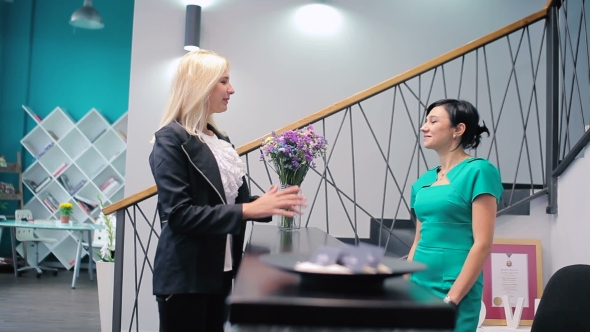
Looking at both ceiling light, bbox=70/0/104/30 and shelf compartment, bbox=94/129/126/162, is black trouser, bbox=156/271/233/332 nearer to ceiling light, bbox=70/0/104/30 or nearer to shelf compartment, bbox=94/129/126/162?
ceiling light, bbox=70/0/104/30

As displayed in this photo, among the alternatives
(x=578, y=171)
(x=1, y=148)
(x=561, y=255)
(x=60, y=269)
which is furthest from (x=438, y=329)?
(x=1, y=148)

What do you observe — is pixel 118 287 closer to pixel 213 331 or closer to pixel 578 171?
pixel 213 331

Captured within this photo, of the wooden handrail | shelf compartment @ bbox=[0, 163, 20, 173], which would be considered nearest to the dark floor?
shelf compartment @ bbox=[0, 163, 20, 173]

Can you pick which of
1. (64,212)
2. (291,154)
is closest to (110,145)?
(64,212)

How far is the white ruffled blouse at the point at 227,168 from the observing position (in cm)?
169

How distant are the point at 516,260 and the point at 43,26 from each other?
6843mm

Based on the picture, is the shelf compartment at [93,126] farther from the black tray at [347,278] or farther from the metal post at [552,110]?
the black tray at [347,278]

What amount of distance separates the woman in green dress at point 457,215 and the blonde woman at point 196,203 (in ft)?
1.81

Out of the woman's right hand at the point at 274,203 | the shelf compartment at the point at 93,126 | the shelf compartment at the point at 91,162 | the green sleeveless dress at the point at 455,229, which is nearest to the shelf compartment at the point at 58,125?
the shelf compartment at the point at 93,126

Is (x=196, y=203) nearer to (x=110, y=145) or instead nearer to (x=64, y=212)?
(x=64, y=212)

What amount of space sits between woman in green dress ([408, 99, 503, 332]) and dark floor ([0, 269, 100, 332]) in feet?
10.8

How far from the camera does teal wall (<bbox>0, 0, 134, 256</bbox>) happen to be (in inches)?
299

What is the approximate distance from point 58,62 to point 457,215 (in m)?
7.09

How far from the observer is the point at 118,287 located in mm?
2938
